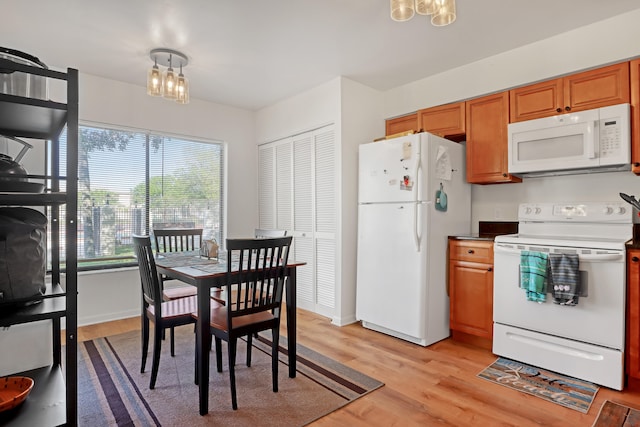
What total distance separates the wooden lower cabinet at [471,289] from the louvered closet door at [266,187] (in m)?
2.30

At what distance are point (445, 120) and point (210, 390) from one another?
117 inches

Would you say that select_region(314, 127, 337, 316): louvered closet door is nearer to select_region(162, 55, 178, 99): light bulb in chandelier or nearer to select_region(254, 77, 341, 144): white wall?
select_region(254, 77, 341, 144): white wall

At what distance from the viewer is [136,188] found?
12.6 feet

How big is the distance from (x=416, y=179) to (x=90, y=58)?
303 cm

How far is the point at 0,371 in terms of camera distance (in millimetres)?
1289

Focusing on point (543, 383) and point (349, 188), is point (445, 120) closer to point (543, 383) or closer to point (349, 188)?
point (349, 188)

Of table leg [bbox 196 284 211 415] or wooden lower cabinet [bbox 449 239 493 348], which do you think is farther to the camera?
wooden lower cabinet [bbox 449 239 493 348]

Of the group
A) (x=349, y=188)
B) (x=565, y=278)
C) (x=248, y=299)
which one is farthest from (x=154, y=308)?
(x=565, y=278)

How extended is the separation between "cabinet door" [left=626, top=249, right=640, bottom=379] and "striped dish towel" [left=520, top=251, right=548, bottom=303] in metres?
0.44

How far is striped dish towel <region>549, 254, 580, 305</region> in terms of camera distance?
90.8 inches

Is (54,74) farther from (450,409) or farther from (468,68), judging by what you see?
(468,68)

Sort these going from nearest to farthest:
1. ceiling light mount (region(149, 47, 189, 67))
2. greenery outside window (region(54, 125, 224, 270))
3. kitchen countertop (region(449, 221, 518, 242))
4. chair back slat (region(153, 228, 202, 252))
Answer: ceiling light mount (region(149, 47, 189, 67))
kitchen countertop (region(449, 221, 518, 242))
chair back slat (region(153, 228, 202, 252))
greenery outside window (region(54, 125, 224, 270))

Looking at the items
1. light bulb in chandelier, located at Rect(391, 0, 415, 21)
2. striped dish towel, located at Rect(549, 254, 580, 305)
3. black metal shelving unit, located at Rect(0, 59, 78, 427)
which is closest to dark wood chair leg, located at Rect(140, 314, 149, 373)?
black metal shelving unit, located at Rect(0, 59, 78, 427)

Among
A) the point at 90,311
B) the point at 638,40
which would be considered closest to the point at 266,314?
the point at 90,311
